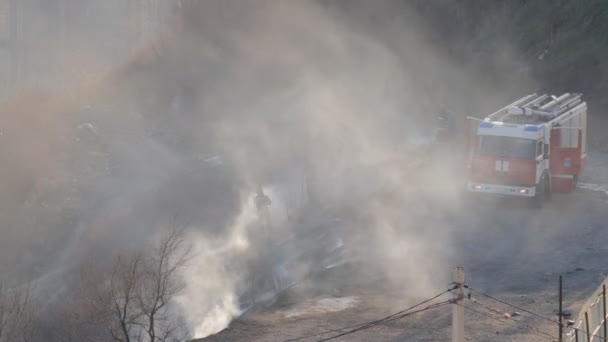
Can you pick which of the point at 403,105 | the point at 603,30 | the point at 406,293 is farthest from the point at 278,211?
the point at 603,30

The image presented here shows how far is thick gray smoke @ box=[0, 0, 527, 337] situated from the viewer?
26.6 meters

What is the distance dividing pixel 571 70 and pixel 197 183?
22.5m

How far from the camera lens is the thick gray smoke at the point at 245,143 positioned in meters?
26.6

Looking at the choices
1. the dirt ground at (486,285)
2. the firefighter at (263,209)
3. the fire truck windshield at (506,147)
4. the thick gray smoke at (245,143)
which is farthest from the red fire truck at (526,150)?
the firefighter at (263,209)

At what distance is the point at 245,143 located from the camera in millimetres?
43906

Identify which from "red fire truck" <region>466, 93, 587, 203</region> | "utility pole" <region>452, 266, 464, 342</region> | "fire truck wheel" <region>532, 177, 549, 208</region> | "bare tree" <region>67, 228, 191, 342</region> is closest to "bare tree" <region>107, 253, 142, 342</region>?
"bare tree" <region>67, 228, 191, 342</region>

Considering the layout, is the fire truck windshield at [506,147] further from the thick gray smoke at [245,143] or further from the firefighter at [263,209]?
the firefighter at [263,209]

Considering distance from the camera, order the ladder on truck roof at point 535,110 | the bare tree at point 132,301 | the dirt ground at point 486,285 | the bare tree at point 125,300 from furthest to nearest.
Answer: the ladder on truck roof at point 535,110, the dirt ground at point 486,285, the bare tree at point 132,301, the bare tree at point 125,300

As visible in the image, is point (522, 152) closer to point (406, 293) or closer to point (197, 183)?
point (406, 293)

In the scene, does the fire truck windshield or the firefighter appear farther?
the firefighter

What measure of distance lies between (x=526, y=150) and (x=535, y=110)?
2.51m

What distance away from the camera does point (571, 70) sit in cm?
4550

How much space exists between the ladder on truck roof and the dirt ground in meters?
2.98

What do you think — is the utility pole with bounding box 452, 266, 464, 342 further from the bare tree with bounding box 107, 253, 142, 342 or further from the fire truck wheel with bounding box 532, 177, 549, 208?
the fire truck wheel with bounding box 532, 177, 549, 208
